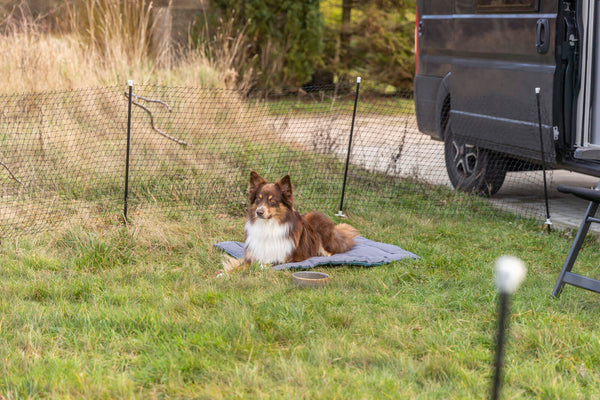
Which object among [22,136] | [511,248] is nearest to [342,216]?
[511,248]

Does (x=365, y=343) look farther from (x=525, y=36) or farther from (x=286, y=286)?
(x=525, y=36)

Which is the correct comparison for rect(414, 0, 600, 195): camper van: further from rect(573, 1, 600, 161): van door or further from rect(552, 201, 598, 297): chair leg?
rect(552, 201, 598, 297): chair leg

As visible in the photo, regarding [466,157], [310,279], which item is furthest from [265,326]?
[466,157]

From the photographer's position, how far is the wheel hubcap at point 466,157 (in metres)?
A: 7.74

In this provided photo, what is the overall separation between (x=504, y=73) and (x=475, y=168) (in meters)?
1.31

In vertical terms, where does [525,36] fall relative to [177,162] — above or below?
above

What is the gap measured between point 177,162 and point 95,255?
2.78m

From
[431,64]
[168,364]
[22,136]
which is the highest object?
[431,64]

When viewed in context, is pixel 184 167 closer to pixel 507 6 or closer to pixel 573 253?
pixel 507 6

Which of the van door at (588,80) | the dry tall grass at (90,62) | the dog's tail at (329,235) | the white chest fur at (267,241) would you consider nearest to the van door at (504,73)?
the van door at (588,80)

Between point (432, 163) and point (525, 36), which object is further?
point (432, 163)

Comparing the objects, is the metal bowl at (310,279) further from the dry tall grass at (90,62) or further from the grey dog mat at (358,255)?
the dry tall grass at (90,62)

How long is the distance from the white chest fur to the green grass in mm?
243

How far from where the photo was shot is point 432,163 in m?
9.55
